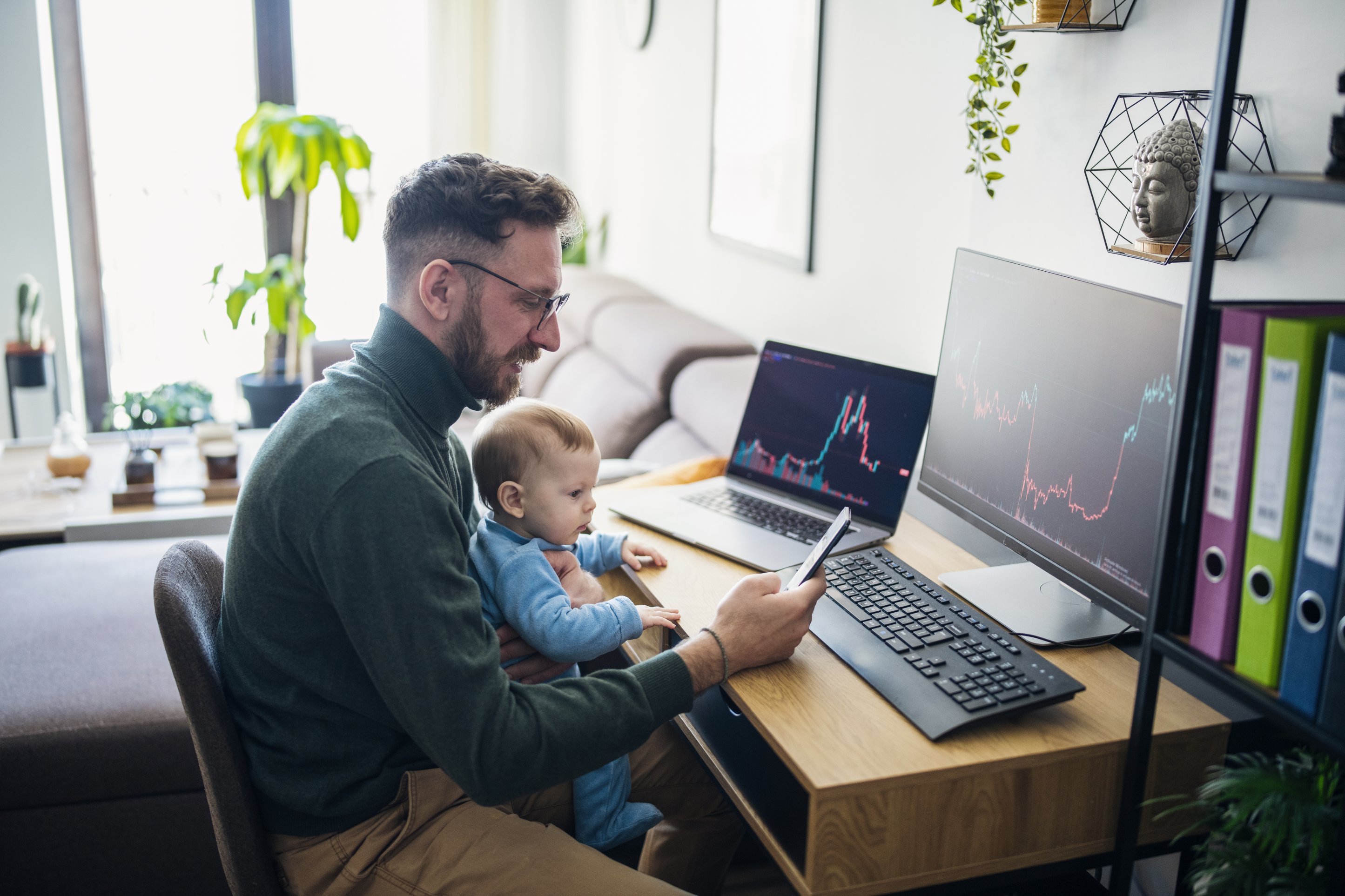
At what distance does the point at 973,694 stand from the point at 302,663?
0.71 meters

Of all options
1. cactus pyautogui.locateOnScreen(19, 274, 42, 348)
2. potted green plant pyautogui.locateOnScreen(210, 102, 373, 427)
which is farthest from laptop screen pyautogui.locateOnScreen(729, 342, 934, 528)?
cactus pyautogui.locateOnScreen(19, 274, 42, 348)

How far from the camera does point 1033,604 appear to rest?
136 centimetres

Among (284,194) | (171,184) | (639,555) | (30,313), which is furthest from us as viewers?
(284,194)

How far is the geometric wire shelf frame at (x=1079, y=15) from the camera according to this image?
1381 millimetres

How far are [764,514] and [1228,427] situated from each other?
2.84ft

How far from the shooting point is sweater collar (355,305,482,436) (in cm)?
121

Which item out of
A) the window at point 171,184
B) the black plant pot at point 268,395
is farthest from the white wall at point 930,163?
the window at point 171,184

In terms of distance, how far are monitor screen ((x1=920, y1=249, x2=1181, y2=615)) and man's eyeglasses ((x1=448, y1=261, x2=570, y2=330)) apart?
57 cm

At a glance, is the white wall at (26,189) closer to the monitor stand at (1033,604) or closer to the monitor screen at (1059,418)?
the monitor screen at (1059,418)

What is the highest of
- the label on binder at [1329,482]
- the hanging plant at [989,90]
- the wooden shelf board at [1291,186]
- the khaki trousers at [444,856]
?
the hanging plant at [989,90]

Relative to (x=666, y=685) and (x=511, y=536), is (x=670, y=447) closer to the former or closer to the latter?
(x=511, y=536)

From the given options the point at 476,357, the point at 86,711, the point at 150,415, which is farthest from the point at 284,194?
the point at 476,357

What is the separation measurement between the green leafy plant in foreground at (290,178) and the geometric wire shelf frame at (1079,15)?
2.94m

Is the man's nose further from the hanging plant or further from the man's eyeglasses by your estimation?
the hanging plant
